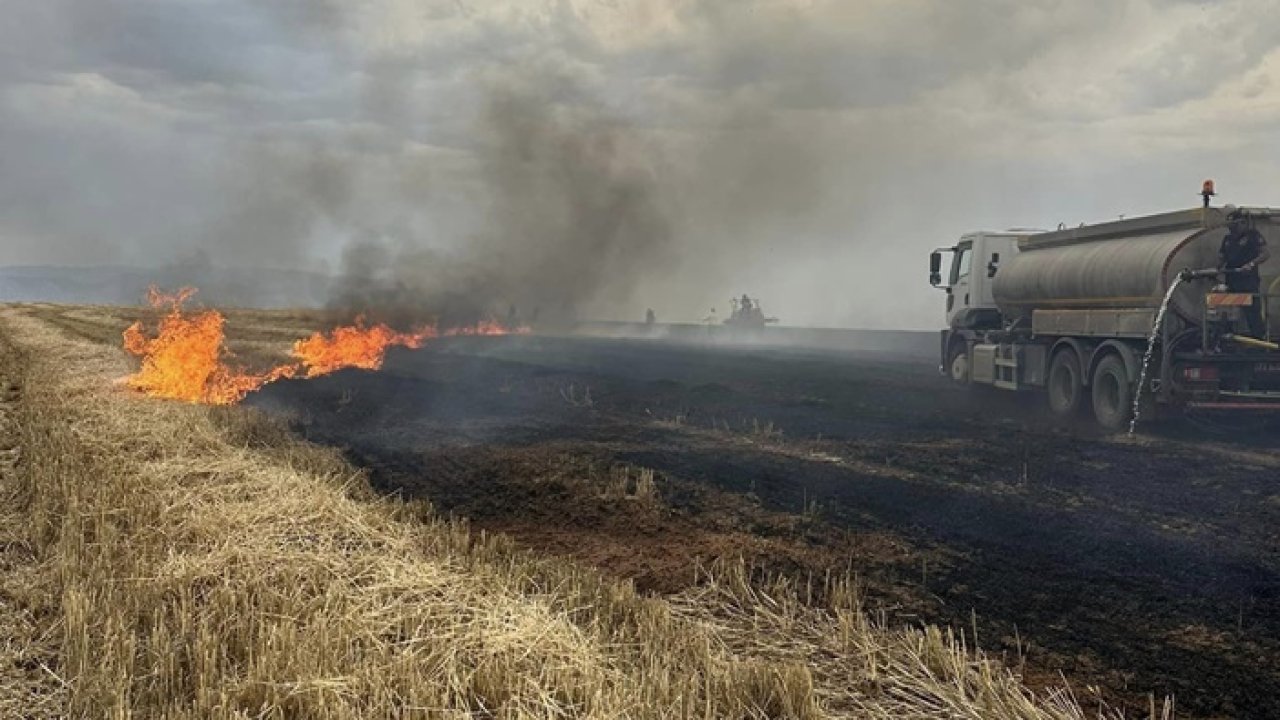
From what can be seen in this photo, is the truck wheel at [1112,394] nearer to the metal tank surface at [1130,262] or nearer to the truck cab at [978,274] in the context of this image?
the metal tank surface at [1130,262]

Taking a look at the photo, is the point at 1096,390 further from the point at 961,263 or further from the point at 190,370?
the point at 190,370

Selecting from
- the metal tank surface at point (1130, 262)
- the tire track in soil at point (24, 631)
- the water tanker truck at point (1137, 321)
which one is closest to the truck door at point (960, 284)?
the water tanker truck at point (1137, 321)

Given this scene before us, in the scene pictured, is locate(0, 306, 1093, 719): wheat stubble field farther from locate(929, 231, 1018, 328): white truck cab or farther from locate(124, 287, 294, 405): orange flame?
locate(929, 231, 1018, 328): white truck cab

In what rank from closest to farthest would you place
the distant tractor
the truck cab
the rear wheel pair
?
the rear wheel pair → the truck cab → the distant tractor

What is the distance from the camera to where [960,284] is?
2348 centimetres

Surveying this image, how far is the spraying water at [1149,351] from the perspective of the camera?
607 inches

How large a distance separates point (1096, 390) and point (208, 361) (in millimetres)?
18180

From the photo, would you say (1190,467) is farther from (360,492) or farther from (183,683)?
(183,683)

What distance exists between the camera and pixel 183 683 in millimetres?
4875

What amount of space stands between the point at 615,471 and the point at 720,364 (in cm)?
2358

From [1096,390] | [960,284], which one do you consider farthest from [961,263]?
[1096,390]

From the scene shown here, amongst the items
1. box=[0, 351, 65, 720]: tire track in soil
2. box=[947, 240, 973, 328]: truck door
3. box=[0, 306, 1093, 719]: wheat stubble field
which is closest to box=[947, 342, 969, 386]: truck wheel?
box=[947, 240, 973, 328]: truck door

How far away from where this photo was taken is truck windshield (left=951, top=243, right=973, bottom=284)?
76.0 ft

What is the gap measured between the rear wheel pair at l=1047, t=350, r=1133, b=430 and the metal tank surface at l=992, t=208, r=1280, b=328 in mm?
1107
